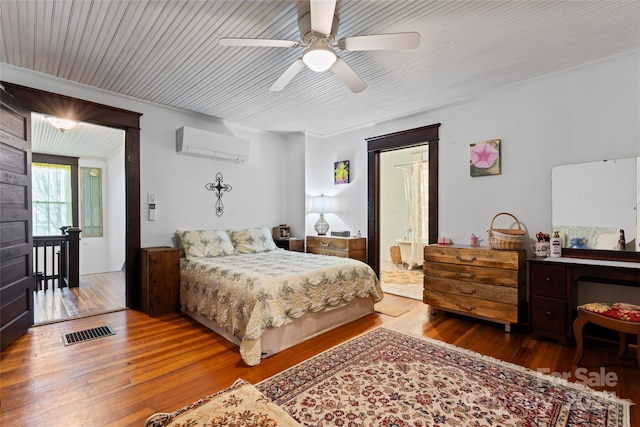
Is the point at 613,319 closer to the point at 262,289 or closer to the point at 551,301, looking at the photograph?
the point at 551,301

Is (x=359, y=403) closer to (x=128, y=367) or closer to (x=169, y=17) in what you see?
(x=128, y=367)

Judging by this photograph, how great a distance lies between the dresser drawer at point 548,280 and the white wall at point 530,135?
1.95ft

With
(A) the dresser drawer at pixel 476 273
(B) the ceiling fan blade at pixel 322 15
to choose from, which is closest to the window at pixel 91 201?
(B) the ceiling fan blade at pixel 322 15

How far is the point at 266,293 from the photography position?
2506 millimetres

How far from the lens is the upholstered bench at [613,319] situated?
6.86 feet

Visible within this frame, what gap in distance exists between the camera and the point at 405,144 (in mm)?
4258

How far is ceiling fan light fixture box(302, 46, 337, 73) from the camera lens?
6.97 feet

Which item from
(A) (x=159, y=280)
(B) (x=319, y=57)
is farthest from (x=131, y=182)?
(B) (x=319, y=57)

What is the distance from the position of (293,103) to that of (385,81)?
1.23 m

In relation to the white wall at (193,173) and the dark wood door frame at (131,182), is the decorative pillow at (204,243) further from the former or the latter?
the dark wood door frame at (131,182)

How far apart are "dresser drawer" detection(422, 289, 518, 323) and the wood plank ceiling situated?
234 centimetres

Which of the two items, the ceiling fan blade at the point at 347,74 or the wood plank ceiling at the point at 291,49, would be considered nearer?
the wood plank ceiling at the point at 291,49

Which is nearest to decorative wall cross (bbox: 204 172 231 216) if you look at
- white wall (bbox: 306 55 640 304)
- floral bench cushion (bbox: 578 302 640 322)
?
white wall (bbox: 306 55 640 304)

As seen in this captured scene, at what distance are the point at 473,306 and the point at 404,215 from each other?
3.96 m
